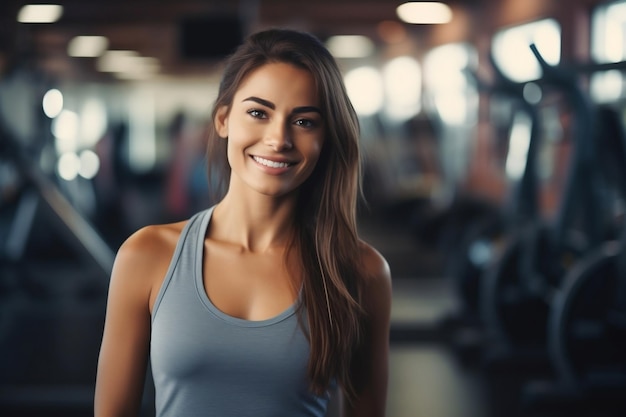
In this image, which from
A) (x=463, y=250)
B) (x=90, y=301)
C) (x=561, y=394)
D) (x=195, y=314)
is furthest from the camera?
(x=90, y=301)

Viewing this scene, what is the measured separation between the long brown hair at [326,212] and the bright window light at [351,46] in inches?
434

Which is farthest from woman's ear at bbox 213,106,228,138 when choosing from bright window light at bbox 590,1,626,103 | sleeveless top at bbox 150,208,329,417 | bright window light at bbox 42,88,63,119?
bright window light at bbox 42,88,63,119

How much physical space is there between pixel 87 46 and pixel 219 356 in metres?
13.8

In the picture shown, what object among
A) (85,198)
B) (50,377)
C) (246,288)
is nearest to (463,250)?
(50,377)

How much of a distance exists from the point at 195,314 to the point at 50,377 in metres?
2.88

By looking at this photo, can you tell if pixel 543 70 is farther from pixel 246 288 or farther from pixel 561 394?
pixel 246 288

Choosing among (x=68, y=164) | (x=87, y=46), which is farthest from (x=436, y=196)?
(x=87, y=46)

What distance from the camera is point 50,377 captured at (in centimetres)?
359

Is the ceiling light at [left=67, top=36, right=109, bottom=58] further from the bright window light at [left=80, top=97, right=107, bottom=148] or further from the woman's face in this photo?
the woman's face

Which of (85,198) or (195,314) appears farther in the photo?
(85,198)

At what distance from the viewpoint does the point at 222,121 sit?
3.68ft

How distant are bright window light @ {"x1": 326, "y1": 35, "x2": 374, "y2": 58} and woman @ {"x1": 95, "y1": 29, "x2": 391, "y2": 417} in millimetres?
11079

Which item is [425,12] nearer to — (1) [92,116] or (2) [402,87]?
(2) [402,87]

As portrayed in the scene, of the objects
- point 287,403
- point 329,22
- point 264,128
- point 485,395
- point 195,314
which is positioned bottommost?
point 485,395
